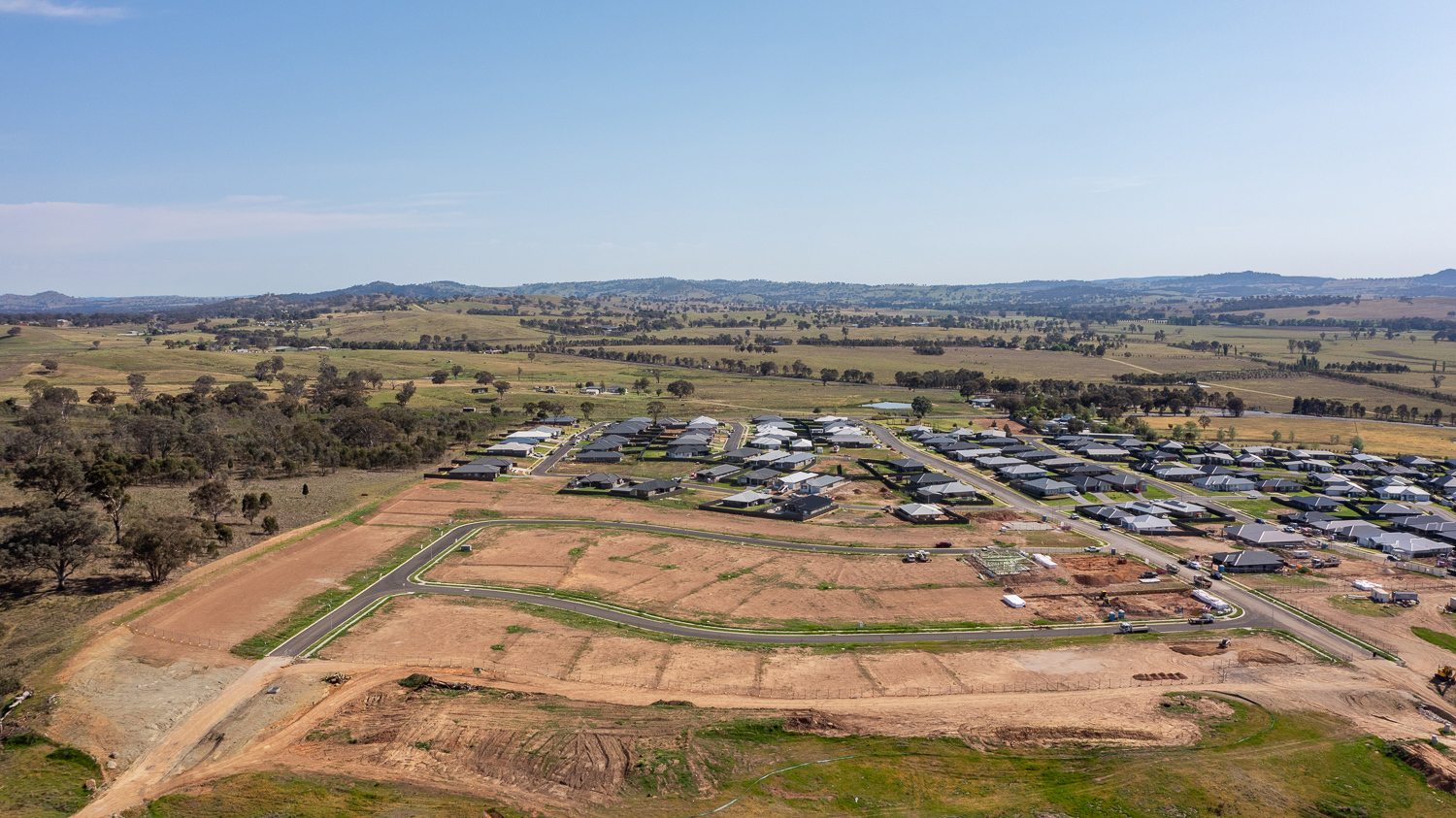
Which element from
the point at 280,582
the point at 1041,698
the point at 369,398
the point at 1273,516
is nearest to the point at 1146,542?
the point at 1273,516

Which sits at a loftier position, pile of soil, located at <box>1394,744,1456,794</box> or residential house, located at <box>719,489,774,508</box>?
residential house, located at <box>719,489,774,508</box>

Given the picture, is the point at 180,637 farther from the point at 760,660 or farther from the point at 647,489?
the point at 647,489

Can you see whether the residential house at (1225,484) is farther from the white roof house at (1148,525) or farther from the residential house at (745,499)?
the residential house at (745,499)

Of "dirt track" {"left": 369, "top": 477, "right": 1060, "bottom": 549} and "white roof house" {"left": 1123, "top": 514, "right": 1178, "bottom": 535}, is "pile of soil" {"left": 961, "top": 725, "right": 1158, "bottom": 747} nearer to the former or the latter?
"dirt track" {"left": 369, "top": 477, "right": 1060, "bottom": 549}

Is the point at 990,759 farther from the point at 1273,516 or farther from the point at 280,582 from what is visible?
the point at 1273,516

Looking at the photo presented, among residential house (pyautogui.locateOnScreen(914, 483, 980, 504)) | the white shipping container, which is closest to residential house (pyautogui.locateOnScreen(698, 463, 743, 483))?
residential house (pyautogui.locateOnScreen(914, 483, 980, 504))
